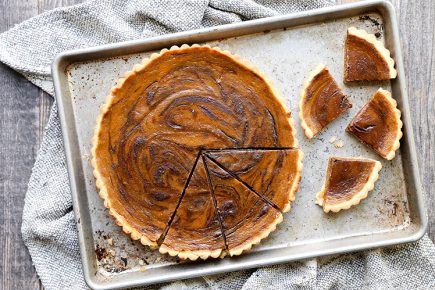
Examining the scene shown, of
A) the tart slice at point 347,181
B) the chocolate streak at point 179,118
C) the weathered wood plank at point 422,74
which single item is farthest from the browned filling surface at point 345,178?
the weathered wood plank at point 422,74

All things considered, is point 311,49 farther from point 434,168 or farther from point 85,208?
point 85,208

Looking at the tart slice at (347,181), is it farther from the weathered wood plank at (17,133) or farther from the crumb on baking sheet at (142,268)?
the weathered wood plank at (17,133)

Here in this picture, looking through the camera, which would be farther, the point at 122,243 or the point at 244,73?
the point at 122,243

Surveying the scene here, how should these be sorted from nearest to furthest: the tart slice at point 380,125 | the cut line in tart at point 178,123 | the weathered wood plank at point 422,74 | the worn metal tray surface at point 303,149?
the cut line in tart at point 178,123, the tart slice at point 380,125, the worn metal tray surface at point 303,149, the weathered wood plank at point 422,74

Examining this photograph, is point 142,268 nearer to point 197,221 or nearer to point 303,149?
point 197,221

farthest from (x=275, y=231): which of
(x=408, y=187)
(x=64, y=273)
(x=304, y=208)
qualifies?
(x=64, y=273)

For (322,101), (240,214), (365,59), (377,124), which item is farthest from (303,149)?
(365,59)
